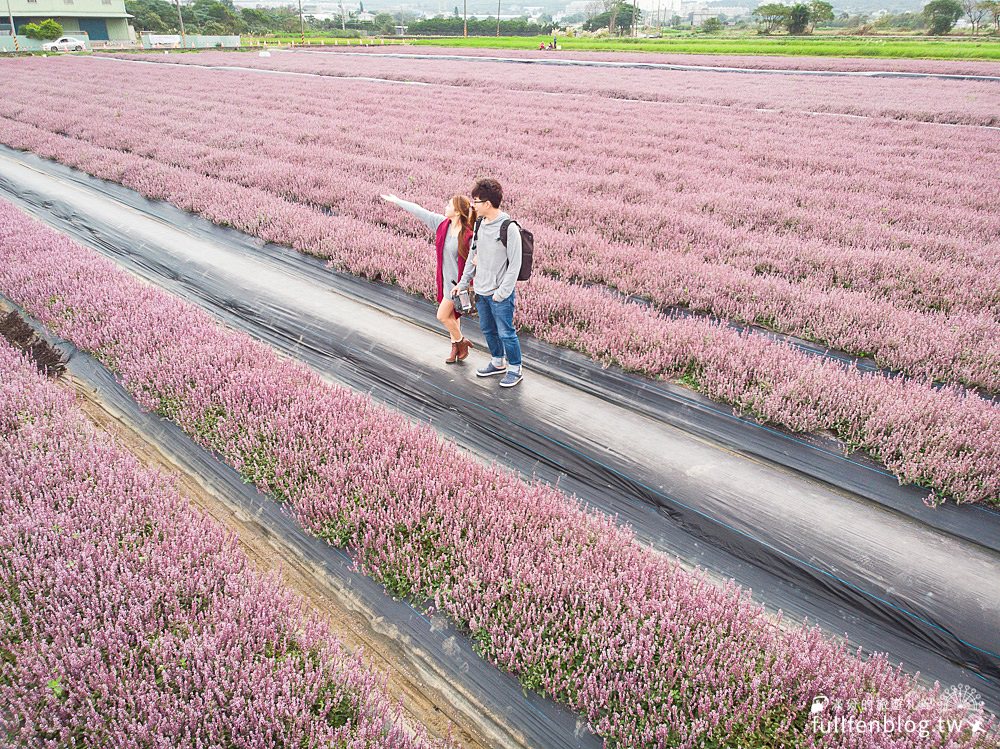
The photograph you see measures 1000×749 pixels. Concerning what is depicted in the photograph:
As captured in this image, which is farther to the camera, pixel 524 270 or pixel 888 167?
pixel 888 167

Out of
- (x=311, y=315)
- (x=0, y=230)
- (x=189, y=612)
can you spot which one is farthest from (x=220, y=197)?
(x=189, y=612)

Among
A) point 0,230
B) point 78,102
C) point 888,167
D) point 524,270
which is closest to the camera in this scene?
point 524,270

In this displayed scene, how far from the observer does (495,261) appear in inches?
180

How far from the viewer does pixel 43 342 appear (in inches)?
215

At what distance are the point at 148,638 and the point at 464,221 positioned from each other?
3522mm

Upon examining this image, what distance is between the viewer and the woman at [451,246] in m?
4.68

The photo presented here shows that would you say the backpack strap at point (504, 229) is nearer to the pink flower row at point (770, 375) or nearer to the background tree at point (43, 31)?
the pink flower row at point (770, 375)

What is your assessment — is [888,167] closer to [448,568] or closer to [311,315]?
[311,315]

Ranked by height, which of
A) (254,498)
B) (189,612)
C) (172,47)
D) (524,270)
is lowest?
(254,498)

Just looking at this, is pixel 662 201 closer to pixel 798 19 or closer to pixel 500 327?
pixel 500 327

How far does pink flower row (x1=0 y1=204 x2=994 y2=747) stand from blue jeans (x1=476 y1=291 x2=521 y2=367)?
3.67 ft

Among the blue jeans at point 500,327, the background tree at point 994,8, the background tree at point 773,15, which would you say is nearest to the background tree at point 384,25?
the background tree at point 773,15

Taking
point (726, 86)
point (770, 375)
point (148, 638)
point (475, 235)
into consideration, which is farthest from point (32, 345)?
point (726, 86)

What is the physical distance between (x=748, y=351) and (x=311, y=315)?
4.73 m
